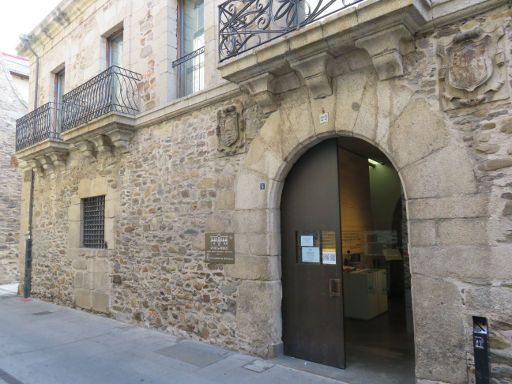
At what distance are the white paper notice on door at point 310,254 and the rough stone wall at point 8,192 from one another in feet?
42.5

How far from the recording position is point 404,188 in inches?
152

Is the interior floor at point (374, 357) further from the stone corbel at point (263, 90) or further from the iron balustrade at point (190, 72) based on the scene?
the iron balustrade at point (190, 72)

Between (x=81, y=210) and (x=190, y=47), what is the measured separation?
14.3 ft

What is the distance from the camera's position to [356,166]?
24.0 feet

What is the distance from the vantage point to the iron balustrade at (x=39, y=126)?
31.1ft

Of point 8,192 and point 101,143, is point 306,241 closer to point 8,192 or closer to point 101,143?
point 101,143

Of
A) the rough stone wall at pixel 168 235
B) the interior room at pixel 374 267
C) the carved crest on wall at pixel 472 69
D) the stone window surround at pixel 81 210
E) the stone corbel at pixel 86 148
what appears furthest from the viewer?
the stone corbel at pixel 86 148

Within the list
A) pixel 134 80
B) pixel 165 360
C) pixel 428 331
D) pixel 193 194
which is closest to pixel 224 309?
pixel 165 360

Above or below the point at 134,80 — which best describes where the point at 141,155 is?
below

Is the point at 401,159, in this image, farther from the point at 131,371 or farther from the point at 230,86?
the point at 131,371

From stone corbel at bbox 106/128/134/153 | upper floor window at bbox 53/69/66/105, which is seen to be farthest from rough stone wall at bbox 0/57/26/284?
stone corbel at bbox 106/128/134/153

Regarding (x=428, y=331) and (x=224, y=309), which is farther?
(x=224, y=309)

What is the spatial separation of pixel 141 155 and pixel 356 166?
3.91m

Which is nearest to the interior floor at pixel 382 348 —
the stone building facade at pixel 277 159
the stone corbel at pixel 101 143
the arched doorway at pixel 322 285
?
the arched doorway at pixel 322 285
